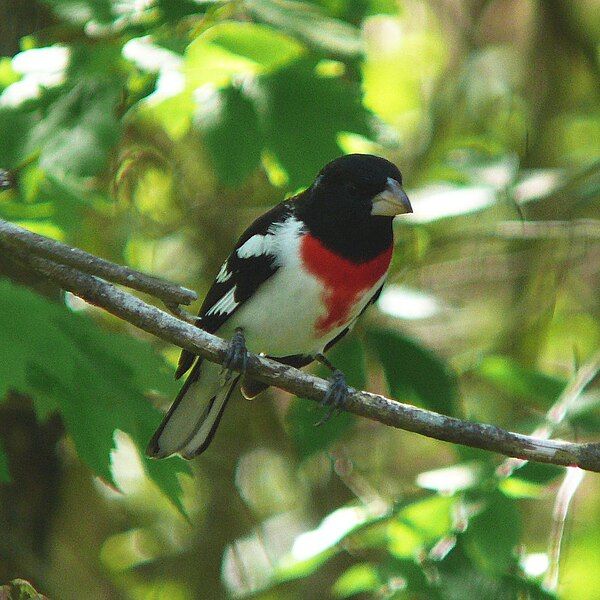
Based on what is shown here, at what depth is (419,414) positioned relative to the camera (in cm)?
217

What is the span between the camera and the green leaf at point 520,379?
9.65 feet

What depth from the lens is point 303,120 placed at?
8.88 feet

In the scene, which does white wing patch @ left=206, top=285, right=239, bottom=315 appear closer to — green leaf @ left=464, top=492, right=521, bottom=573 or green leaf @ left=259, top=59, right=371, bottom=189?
green leaf @ left=259, top=59, right=371, bottom=189

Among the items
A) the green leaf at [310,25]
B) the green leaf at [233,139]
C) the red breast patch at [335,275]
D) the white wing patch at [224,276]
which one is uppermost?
the green leaf at [310,25]

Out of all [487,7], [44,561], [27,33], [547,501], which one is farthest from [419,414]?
[487,7]

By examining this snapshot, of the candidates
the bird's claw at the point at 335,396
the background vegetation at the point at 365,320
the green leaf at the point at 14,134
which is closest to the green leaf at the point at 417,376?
the background vegetation at the point at 365,320

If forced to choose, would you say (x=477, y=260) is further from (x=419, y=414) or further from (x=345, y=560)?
(x=419, y=414)

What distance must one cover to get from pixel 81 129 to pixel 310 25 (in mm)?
717

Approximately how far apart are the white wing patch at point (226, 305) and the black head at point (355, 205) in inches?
13.0

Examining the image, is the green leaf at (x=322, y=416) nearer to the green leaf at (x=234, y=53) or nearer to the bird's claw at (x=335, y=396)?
the bird's claw at (x=335, y=396)

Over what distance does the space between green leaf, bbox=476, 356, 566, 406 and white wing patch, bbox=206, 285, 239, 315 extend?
81 cm

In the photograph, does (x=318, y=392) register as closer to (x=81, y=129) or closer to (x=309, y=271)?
(x=309, y=271)

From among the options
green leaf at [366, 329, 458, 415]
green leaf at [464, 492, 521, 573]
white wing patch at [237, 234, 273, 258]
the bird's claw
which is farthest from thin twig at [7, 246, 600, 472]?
green leaf at [366, 329, 458, 415]

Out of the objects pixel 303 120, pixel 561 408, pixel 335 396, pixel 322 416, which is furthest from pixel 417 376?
pixel 303 120
